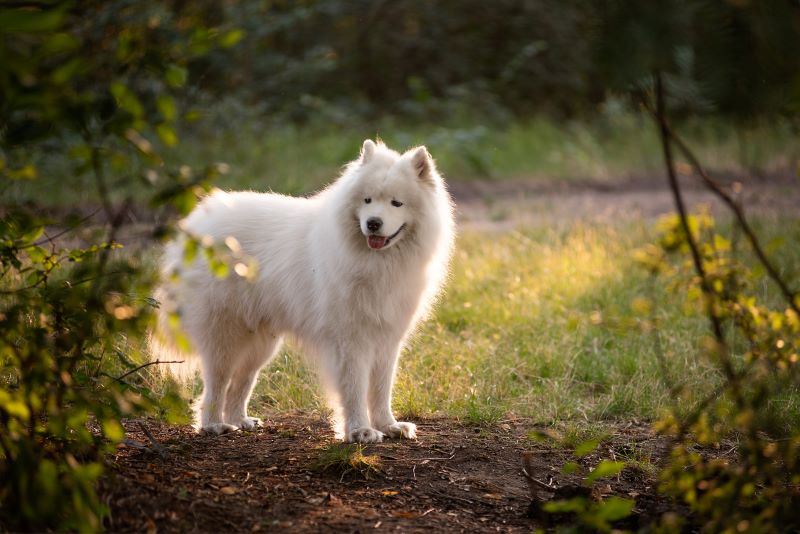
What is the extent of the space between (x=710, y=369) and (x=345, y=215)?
2.47 metres

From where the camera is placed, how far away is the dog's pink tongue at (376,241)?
4109 mm

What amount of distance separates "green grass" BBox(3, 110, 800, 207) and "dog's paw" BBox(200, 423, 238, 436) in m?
4.45

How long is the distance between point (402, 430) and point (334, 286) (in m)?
0.80

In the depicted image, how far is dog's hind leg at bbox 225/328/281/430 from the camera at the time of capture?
452cm

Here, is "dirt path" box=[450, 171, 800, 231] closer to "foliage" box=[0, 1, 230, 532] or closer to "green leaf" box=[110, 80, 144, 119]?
"foliage" box=[0, 1, 230, 532]

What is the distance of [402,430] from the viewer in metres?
4.20

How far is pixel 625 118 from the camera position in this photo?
1513 centimetres

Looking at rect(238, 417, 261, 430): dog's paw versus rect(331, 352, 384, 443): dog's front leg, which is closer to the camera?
rect(331, 352, 384, 443): dog's front leg

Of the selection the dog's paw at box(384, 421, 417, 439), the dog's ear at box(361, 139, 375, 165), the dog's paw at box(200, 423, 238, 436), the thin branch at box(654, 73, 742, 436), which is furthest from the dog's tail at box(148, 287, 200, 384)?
the thin branch at box(654, 73, 742, 436)

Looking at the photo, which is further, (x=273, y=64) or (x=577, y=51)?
(x=577, y=51)

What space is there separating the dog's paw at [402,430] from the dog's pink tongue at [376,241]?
0.92 m

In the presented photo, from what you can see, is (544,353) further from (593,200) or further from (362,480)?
(593,200)

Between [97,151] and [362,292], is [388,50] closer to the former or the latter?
[362,292]

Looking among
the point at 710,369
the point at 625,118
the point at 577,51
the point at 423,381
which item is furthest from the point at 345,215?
the point at 577,51
